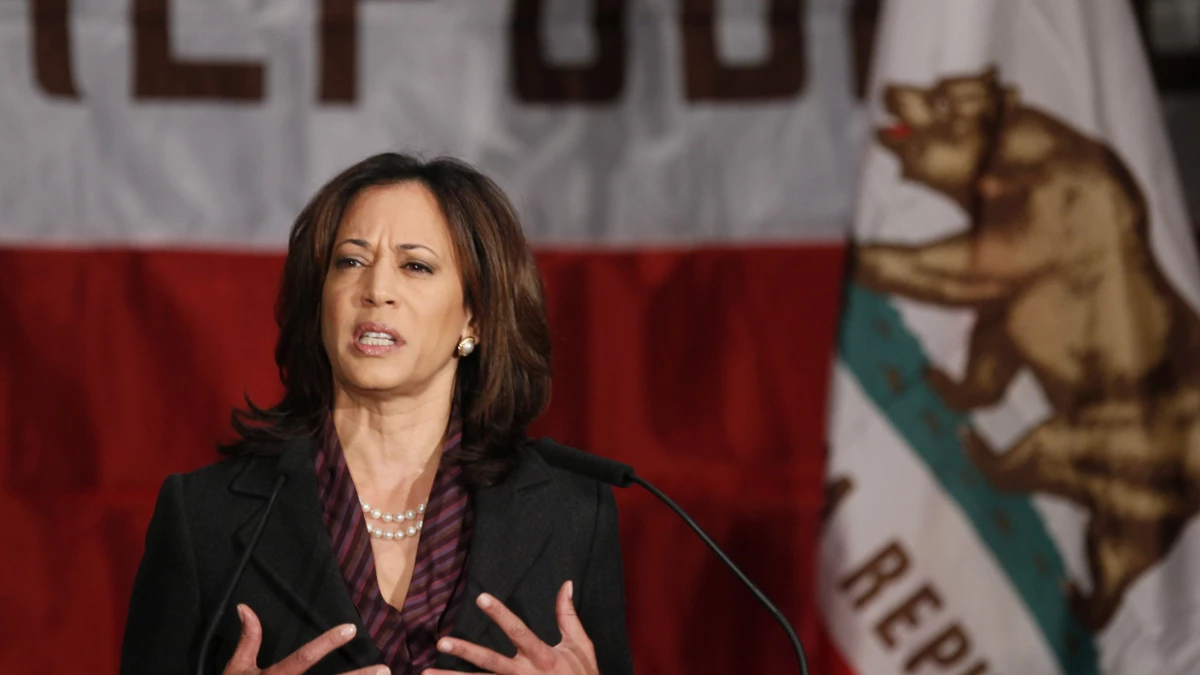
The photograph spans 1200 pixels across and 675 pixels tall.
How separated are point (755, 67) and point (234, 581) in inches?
61.4

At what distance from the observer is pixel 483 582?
123 cm

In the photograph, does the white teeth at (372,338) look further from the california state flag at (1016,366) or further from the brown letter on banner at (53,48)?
the brown letter on banner at (53,48)

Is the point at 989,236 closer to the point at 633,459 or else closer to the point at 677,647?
the point at 633,459

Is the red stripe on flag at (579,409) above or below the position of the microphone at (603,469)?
below

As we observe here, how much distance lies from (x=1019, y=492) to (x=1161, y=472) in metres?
0.21

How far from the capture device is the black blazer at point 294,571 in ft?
3.92

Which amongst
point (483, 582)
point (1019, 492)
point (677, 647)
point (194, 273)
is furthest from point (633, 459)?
point (483, 582)

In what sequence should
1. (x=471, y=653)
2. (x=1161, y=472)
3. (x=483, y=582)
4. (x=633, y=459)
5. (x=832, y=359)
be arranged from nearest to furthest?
1. (x=471, y=653)
2. (x=483, y=582)
3. (x=1161, y=472)
4. (x=832, y=359)
5. (x=633, y=459)

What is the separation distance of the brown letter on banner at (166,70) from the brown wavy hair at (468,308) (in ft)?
3.46

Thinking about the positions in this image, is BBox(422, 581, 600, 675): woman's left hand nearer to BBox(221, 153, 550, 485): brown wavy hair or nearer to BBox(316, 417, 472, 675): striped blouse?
BBox(316, 417, 472, 675): striped blouse

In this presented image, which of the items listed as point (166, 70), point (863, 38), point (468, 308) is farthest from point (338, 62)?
point (468, 308)

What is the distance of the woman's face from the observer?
1.26m

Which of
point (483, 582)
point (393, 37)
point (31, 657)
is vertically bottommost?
point (31, 657)

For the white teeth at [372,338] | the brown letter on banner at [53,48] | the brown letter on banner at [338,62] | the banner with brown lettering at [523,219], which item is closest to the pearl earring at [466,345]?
the white teeth at [372,338]
